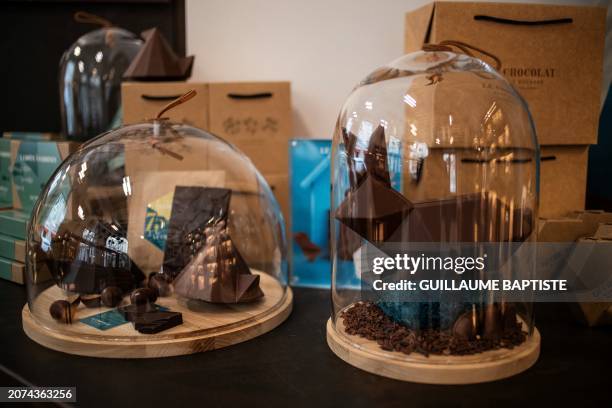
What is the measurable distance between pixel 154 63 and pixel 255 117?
328 mm

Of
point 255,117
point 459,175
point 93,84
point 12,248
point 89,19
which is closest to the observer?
point 459,175

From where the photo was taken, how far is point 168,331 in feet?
3.24

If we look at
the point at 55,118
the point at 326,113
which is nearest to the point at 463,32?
the point at 326,113

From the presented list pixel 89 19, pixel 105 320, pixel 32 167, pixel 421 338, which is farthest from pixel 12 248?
pixel 421 338

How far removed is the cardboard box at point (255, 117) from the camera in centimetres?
155

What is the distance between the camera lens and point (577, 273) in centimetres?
109

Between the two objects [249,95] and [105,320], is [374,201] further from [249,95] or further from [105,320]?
[249,95]

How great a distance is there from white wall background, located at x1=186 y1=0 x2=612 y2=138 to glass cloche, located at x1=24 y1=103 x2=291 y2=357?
1.73 ft

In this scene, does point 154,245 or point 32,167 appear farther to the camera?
point 32,167

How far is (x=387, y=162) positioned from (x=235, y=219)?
468mm

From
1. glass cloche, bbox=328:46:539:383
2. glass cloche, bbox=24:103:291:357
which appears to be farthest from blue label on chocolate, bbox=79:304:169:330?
glass cloche, bbox=328:46:539:383

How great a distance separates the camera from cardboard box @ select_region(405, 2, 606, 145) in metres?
1.18

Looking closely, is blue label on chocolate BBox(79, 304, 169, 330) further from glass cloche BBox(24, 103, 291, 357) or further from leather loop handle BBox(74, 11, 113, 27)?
leather loop handle BBox(74, 11, 113, 27)

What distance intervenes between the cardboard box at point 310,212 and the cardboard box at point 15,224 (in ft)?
2.19
